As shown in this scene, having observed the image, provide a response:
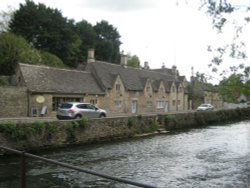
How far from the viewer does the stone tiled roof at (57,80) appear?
1588 inches

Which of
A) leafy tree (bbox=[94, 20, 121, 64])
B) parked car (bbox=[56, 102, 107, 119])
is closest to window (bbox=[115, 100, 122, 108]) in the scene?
parked car (bbox=[56, 102, 107, 119])

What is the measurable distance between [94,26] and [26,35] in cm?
2740

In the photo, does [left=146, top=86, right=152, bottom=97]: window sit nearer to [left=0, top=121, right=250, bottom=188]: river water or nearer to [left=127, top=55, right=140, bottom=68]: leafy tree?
[left=0, top=121, right=250, bottom=188]: river water

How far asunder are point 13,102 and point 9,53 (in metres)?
13.9

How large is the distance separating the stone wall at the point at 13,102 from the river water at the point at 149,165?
41.7ft

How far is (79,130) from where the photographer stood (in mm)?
28609

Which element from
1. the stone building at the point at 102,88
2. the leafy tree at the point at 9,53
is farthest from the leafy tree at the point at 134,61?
the leafy tree at the point at 9,53

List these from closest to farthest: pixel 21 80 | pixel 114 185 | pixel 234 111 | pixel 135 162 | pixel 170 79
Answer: pixel 114 185
pixel 135 162
pixel 21 80
pixel 234 111
pixel 170 79

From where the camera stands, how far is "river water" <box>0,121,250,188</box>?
1551 cm

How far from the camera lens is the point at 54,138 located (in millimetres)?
26172

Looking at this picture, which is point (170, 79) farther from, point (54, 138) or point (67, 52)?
point (54, 138)

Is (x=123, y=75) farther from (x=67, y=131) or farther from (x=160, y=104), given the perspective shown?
(x=67, y=131)

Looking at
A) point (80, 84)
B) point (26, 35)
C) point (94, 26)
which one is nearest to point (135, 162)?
point (80, 84)

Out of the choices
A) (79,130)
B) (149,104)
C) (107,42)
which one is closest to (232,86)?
(79,130)
